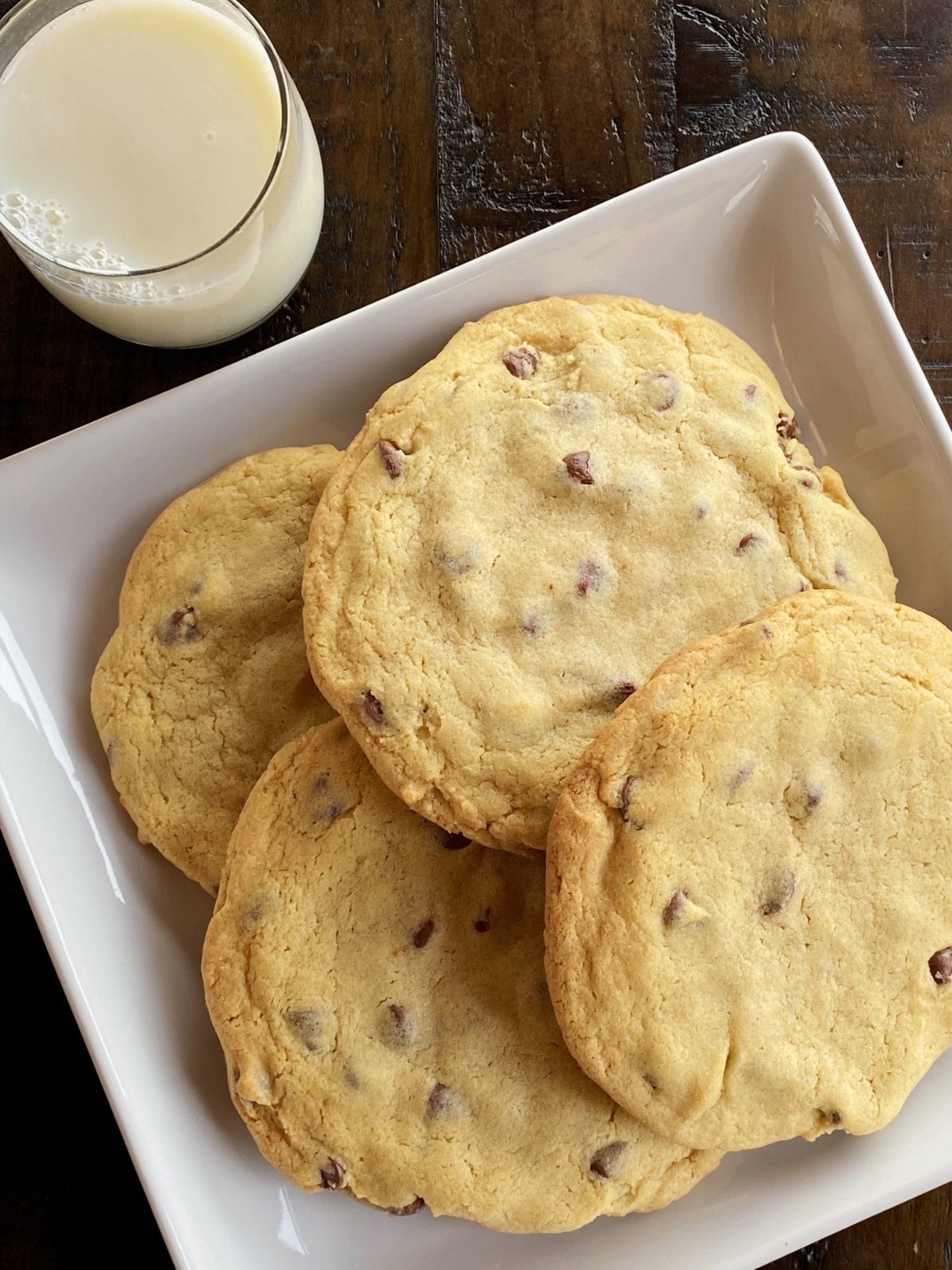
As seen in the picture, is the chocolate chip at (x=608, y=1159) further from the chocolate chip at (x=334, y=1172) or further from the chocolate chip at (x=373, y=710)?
the chocolate chip at (x=373, y=710)

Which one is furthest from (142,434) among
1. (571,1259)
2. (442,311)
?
(571,1259)

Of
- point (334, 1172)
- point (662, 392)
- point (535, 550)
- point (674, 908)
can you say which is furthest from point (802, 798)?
point (334, 1172)

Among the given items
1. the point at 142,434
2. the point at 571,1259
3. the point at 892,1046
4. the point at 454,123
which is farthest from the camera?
the point at 454,123

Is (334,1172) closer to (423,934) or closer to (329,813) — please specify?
(423,934)

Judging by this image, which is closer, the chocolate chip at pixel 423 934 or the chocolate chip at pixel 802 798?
the chocolate chip at pixel 802 798

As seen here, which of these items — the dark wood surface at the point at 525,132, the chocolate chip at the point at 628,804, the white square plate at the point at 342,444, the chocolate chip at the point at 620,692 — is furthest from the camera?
the dark wood surface at the point at 525,132

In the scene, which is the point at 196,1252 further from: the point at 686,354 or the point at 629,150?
the point at 629,150

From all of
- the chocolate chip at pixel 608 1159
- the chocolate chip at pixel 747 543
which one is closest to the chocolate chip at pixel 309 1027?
the chocolate chip at pixel 608 1159

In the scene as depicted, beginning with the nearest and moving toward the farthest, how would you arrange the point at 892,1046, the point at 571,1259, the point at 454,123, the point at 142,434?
1. the point at 892,1046
2. the point at 571,1259
3. the point at 142,434
4. the point at 454,123
